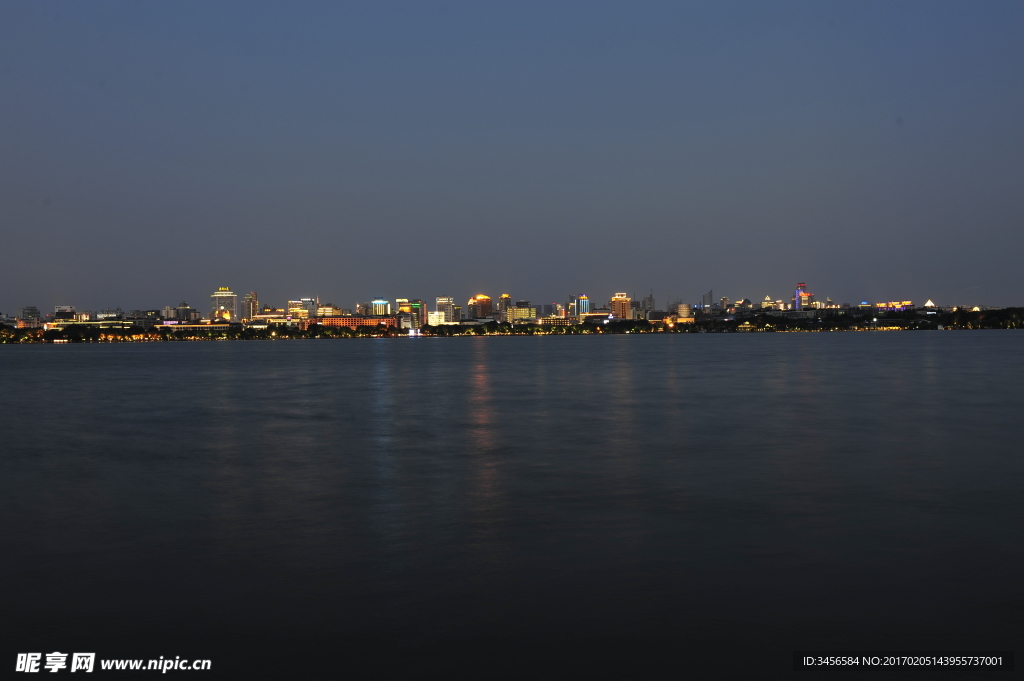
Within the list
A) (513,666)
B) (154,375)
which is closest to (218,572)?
(513,666)

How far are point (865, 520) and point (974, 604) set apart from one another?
11.7ft

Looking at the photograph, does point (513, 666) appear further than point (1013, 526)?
No

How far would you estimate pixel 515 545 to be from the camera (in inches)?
388

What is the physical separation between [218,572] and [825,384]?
35.5 metres

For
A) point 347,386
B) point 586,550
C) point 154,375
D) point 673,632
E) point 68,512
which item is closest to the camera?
point 673,632

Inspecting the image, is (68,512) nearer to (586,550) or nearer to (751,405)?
(586,550)

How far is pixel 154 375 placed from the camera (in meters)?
56.2

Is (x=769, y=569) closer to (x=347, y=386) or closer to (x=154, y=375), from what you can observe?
(x=347, y=386)

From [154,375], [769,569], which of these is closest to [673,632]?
[769,569]

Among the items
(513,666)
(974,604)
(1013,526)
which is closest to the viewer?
(513,666)

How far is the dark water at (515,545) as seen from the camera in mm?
6809

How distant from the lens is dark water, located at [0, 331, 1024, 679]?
6809mm

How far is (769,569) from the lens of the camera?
8688 millimetres

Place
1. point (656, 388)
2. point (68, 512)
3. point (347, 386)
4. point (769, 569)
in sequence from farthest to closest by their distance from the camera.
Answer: point (347, 386) → point (656, 388) → point (68, 512) → point (769, 569)
